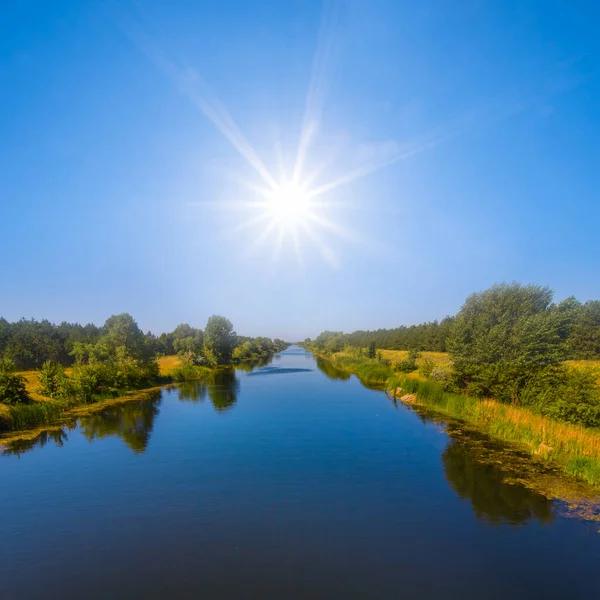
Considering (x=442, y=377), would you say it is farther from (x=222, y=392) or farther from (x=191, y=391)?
(x=191, y=391)

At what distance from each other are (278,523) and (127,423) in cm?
2274

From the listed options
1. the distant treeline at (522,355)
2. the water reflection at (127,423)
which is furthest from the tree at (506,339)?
the water reflection at (127,423)

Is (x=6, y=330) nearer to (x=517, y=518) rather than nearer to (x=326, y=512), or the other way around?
(x=326, y=512)

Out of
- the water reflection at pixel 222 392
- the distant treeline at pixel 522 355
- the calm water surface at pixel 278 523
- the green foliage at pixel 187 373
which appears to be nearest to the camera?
the calm water surface at pixel 278 523

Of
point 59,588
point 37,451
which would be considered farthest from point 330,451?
point 37,451

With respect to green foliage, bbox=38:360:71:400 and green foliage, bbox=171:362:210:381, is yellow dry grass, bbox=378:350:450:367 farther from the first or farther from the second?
green foliage, bbox=38:360:71:400

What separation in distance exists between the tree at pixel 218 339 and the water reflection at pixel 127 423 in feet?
162

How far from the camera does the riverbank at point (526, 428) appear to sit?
18.2 m

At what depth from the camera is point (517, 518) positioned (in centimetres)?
1433

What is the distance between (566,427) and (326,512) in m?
17.1

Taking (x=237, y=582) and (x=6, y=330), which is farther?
(x=6, y=330)

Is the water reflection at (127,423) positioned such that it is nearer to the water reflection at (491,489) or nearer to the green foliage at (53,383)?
the green foliage at (53,383)

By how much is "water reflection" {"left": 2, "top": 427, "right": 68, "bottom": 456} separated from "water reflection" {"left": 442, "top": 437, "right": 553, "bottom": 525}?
2742cm

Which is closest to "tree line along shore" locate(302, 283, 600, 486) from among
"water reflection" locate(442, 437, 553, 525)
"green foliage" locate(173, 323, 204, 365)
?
"water reflection" locate(442, 437, 553, 525)
